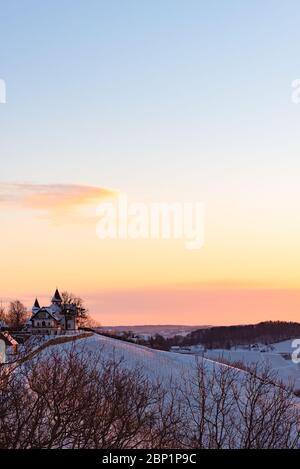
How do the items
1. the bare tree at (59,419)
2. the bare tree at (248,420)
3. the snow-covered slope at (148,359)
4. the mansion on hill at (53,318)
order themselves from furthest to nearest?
the mansion on hill at (53,318), the snow-covered slope at (148,359), the bare tree at (248,420), the bare tree at (59,419)

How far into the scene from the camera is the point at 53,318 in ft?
343

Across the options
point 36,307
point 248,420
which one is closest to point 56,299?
point 36,307

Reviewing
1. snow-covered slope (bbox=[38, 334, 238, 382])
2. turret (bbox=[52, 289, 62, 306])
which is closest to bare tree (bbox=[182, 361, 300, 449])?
snow-covered slope (bbox=[38, 334, 238, 382])

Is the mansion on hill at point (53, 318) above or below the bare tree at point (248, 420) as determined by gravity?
above

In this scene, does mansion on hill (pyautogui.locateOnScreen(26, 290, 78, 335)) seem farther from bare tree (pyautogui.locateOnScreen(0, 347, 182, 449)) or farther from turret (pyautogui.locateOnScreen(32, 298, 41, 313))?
bare tree (pyautogui.locateOnScreen(0, 347, 182, 449))

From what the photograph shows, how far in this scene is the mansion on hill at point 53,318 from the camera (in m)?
101

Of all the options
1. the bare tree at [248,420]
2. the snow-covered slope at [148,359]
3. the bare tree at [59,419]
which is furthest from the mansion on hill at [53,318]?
the bare tree at [59,419]

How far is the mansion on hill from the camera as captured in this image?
100963 mm

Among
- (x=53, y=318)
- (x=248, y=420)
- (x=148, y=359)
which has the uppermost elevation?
(x=53, y=318)

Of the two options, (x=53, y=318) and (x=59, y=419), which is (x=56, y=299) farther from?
(x=59, y=419)

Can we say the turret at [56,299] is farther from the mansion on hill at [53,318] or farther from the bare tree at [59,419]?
the bare tree at [59,419]
